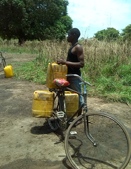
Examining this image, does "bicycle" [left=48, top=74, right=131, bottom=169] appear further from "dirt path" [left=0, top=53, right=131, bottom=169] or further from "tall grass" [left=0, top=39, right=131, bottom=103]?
"tall grass" [left=0, top=39, right=131, bottom=103]

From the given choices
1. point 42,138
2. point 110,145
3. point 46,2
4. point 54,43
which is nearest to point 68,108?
point 42,138

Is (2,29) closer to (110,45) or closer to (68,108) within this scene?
(110,45)

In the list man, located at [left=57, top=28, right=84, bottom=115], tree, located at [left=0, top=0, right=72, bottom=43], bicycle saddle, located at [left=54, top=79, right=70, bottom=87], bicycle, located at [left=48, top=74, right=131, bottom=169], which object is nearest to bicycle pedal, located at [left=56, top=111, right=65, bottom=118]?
bicycle, located at [left=48, top=74, right=131, bottom=169]

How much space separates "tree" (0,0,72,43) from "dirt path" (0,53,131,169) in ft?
76.4

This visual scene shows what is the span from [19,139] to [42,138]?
1.27 ft

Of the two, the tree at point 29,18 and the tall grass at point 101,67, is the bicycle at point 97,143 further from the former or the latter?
the tree at point 29,18

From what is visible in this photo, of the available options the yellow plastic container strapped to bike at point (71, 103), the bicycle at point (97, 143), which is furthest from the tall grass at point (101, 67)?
the bicycle at point (97, 143)

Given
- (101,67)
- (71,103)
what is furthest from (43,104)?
(101,67)

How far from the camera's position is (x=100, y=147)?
11.9 feet

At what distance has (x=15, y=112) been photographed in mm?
5938

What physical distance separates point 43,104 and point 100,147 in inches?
48.9

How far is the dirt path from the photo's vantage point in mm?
3694

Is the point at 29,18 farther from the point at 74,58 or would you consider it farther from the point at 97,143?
the point at 97,143

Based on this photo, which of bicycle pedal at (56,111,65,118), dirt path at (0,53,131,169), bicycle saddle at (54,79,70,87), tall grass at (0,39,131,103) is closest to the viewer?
dirt path at (0,53,131,169)
